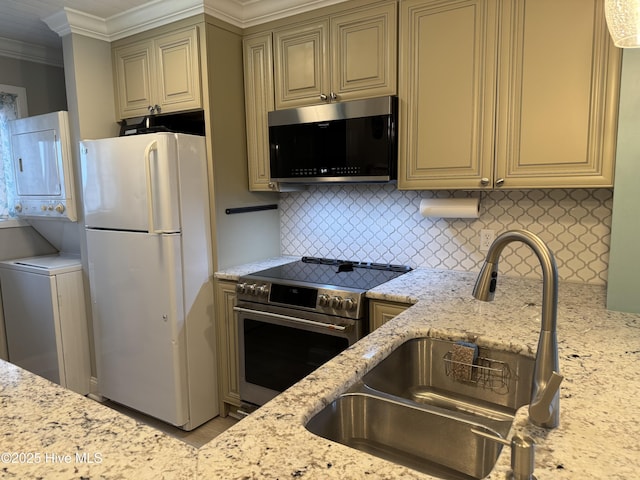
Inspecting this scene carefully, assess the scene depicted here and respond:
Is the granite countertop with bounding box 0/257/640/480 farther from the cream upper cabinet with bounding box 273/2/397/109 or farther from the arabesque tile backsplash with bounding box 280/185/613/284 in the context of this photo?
the cream upper cabinet with bounding box 273/2/397/109

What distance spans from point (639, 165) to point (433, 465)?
1.37 metres

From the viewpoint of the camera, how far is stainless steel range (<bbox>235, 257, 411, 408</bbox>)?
2.21 meters

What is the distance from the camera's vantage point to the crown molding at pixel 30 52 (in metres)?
3.25

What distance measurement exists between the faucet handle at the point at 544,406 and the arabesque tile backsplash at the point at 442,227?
1542mm

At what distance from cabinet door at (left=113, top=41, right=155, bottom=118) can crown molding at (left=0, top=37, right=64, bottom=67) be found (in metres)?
0.90

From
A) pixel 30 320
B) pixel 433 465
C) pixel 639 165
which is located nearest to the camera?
pixel 433 465

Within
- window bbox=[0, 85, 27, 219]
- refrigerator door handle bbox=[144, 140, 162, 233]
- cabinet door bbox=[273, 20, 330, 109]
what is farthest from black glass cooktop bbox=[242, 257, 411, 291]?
window bbox=[0, 85, 27, 219]

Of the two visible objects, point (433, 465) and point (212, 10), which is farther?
point (212, 10)

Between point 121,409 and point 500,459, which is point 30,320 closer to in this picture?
point 121,409

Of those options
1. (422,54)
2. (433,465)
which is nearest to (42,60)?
(422,54)

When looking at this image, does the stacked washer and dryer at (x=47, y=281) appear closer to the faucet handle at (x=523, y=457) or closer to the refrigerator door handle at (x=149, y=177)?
the refrigerator door handle at (x=149, y=177)

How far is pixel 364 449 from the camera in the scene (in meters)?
1.15

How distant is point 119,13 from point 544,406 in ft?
10.1

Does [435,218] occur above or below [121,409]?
above
